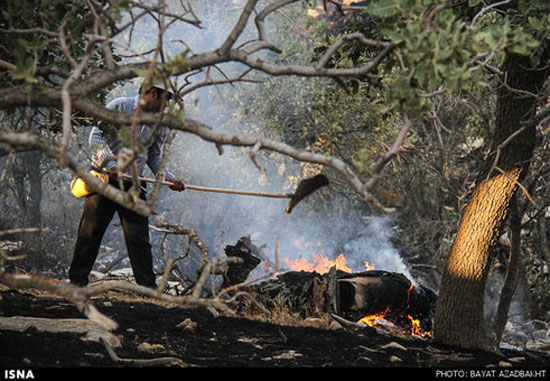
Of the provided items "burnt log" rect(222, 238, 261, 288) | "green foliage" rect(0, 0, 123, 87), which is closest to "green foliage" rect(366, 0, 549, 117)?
"green foliage" rect(0, 0, 123, 87)

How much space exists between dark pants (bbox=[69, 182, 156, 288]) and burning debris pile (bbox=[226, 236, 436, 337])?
3.05 ft

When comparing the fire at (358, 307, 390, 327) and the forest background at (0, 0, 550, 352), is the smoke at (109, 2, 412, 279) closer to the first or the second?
the forest background at (0, 0, 550, 352)

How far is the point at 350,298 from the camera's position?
20.4 feet

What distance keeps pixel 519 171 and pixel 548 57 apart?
1.02 meters

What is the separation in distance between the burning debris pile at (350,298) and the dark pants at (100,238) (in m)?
0.93

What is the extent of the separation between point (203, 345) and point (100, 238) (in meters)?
2.16

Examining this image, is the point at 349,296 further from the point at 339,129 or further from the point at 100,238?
the point at 339,129

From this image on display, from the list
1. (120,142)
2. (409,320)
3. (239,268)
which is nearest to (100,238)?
(120,142)

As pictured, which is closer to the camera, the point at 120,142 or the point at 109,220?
the point at 120,142

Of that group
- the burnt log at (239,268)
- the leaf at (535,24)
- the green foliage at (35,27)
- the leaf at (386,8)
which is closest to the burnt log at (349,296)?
the burnt log at (239,268)

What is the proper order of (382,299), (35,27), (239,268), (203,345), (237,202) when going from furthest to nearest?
(237,202) → (382,299) → (239,268) → (203,345) → (35,27)

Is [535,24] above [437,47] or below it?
above

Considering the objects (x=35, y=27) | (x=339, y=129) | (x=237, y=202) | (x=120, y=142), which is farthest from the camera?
(x=237, y=202)

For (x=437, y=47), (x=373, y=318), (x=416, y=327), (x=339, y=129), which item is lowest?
(x=416, y=327)
